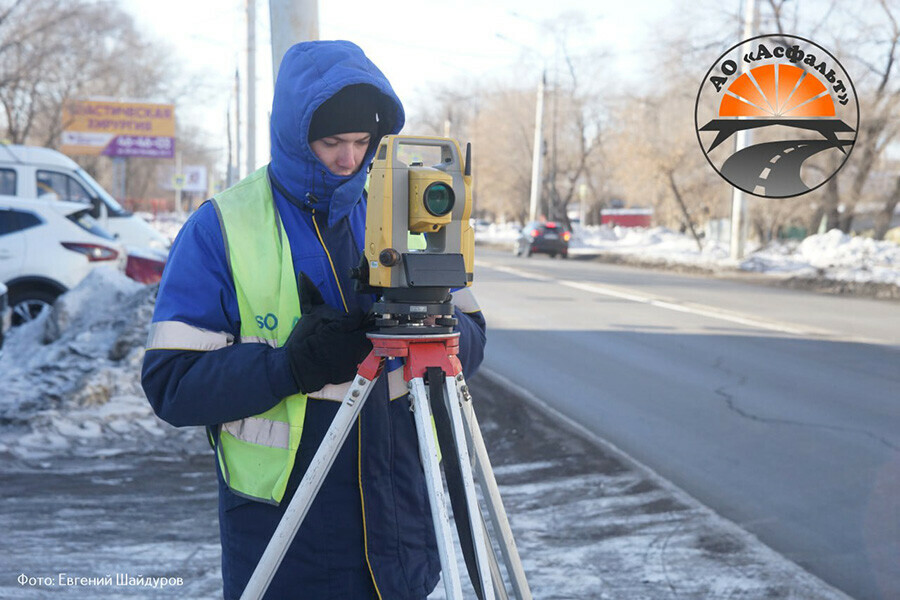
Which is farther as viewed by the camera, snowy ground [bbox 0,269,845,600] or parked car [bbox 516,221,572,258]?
parked car [bbox 516,221,572,258]

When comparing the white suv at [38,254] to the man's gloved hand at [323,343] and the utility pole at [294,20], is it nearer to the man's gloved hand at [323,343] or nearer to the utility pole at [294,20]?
the utility pole at [294,20]

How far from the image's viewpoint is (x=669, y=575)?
153 inches

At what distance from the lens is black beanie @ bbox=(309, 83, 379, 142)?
2094mm

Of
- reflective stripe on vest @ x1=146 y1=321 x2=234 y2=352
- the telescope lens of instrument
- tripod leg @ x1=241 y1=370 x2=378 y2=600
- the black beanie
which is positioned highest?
the black beanie

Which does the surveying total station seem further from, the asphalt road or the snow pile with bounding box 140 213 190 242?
the snow pile with bounding box 140 213 190 242

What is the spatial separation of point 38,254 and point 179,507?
21.8ft

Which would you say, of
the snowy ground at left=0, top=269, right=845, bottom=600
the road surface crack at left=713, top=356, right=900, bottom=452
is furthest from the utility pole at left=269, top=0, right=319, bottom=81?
the road surface crack at left=713, top=356, right=900, bottom=452

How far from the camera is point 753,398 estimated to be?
7.68 m

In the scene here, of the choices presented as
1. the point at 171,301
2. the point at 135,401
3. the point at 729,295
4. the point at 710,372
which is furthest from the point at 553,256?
the point at 171,301

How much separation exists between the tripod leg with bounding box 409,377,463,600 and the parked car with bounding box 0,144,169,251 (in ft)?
41.1

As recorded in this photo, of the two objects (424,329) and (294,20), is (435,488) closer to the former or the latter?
(424,329)

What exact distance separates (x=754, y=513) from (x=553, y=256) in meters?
28.1

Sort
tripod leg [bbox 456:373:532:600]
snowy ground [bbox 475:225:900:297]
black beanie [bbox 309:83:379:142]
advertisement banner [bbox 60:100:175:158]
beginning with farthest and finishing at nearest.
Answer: advertisement banner [bbox 60:100:175:158] → snowy ground [bbox 475:225:900:297] → black beanie [bbox 309:83:379:142] → tripod leg [bbox 456:373:532:600]

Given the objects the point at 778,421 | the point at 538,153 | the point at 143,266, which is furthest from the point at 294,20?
the point at 538,153
